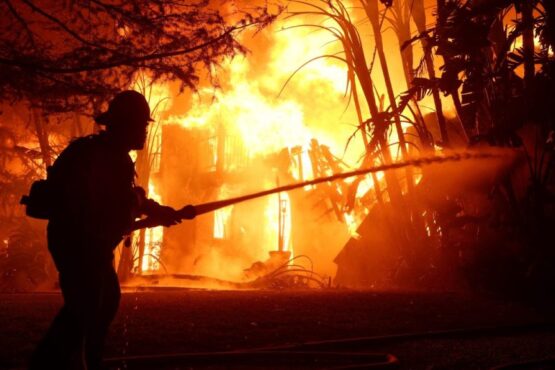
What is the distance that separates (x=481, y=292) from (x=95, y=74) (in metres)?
6.88

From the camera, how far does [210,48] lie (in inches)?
284

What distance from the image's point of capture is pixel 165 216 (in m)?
3.69

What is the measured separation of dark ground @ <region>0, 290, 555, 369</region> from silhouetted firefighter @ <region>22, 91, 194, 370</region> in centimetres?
121

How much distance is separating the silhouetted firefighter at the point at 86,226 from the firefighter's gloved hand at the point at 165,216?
418mm

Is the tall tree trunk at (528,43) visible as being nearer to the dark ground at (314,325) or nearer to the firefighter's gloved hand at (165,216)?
the dark ground at (314,325)

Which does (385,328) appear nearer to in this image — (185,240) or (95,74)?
(95,74)

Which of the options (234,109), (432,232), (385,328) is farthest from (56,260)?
(234,109)

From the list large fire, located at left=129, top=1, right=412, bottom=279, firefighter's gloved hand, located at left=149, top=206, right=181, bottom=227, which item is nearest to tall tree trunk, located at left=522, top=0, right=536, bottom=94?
firefighter's gloved hand, located at left=149, top=206, right=181, bottom=227

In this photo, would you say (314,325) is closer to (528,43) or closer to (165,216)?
(165,216)

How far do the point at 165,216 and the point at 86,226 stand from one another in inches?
35.0

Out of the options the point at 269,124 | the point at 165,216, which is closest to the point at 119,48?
the point at 165,216

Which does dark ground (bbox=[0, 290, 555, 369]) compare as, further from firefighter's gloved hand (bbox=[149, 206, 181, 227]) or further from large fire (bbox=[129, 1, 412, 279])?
large fire (bbox=[129, 1, 412, 279])

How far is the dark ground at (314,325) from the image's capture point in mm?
4414

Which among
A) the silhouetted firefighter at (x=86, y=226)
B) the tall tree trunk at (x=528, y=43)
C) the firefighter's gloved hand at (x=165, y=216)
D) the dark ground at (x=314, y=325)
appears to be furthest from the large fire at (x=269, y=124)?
the silhouetted firefighter at (x=86, y=226)
